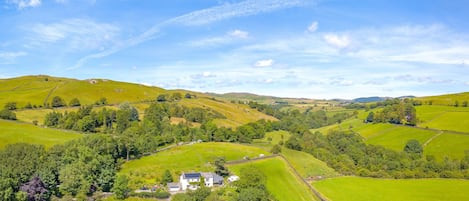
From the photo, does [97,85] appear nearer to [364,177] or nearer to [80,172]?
[80,172]

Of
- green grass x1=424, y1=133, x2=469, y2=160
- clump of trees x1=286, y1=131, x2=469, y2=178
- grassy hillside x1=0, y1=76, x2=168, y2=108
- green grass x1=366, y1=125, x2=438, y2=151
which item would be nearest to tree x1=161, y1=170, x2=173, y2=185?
clump of trees x1=286, y1=131, x2=469, y2=178

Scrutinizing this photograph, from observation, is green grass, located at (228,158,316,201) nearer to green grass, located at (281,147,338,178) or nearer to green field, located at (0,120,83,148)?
green grass, located at (281,147,338,178)

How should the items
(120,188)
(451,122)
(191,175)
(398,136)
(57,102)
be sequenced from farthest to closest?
1. (57,102)
2. (451,122)
3. (398,136)
4. (191,175)
5. (120,188)

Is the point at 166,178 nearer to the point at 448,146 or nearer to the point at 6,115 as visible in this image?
the point at 6,115

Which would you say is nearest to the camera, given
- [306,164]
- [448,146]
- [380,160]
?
[306,164]

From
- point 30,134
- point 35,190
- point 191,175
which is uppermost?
point 30,134

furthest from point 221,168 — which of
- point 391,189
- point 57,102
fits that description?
point 57,102

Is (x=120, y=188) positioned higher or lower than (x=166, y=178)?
higher

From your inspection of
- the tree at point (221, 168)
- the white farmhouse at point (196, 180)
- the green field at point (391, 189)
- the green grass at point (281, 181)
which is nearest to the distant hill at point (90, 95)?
the green grass at point (281, 181)
